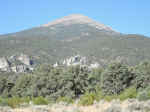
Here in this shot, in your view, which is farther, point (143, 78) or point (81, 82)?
point (81, 82)

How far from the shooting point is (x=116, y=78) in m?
43.5

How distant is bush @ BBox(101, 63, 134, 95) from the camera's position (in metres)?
42.9

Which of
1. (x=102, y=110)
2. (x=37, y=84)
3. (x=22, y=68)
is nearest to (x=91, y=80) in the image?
(x=37, y=84)

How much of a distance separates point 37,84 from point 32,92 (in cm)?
197

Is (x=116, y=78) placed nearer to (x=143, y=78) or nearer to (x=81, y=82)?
(x=143, y=78)

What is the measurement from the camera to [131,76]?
142ft

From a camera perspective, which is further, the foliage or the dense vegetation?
the dense vegetation

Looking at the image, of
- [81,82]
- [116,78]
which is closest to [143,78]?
[116,78]

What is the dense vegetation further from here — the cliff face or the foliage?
the cliff face

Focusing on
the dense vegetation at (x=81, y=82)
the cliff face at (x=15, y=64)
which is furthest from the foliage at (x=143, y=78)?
the cliff face at (x=15, y=64)

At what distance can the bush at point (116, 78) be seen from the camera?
42.9m

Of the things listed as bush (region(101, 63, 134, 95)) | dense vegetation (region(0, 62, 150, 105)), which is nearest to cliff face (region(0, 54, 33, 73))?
dense vegetation (region(0, 62, 150, 105))

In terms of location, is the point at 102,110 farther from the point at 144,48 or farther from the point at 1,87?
the point at 144,48

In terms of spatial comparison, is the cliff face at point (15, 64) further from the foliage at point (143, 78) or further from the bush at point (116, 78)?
the foliage at point (143, 78)
